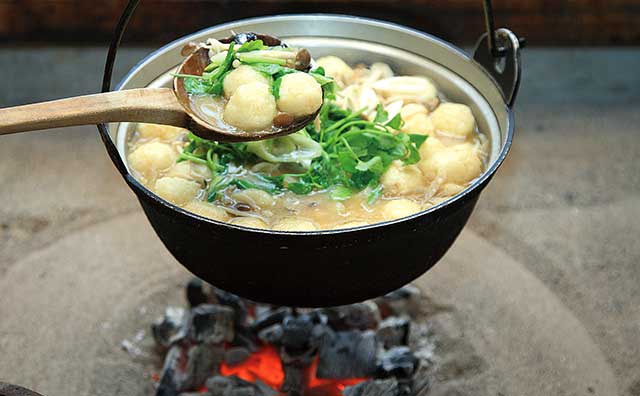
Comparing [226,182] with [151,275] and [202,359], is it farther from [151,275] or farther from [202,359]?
[151,275]

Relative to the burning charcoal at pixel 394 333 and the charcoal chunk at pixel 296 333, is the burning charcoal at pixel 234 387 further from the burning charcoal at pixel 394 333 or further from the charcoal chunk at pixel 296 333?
the burning charcoal at pixel 394 333

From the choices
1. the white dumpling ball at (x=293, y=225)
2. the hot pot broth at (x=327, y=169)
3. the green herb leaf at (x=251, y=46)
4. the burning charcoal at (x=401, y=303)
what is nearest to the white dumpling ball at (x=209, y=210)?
the hot pot broth at (x=327, y=169)

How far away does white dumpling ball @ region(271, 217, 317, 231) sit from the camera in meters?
1.88

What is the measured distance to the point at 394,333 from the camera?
8.63 feet

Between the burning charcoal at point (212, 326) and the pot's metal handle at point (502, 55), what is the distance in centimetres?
122

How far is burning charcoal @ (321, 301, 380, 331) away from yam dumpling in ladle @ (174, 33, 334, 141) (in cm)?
101

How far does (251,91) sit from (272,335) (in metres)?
1.08

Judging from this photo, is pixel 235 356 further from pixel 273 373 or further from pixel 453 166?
pixel 453 166

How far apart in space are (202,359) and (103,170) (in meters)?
1.39

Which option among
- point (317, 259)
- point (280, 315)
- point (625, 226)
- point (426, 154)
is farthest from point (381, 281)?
point (625, 226)

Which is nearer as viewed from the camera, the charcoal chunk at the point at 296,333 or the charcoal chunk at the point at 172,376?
the charcoal chunk at the point at 172,376

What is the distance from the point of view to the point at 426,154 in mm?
2143

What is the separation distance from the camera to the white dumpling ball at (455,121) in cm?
223

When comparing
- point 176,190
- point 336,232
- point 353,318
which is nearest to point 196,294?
point 353,318
